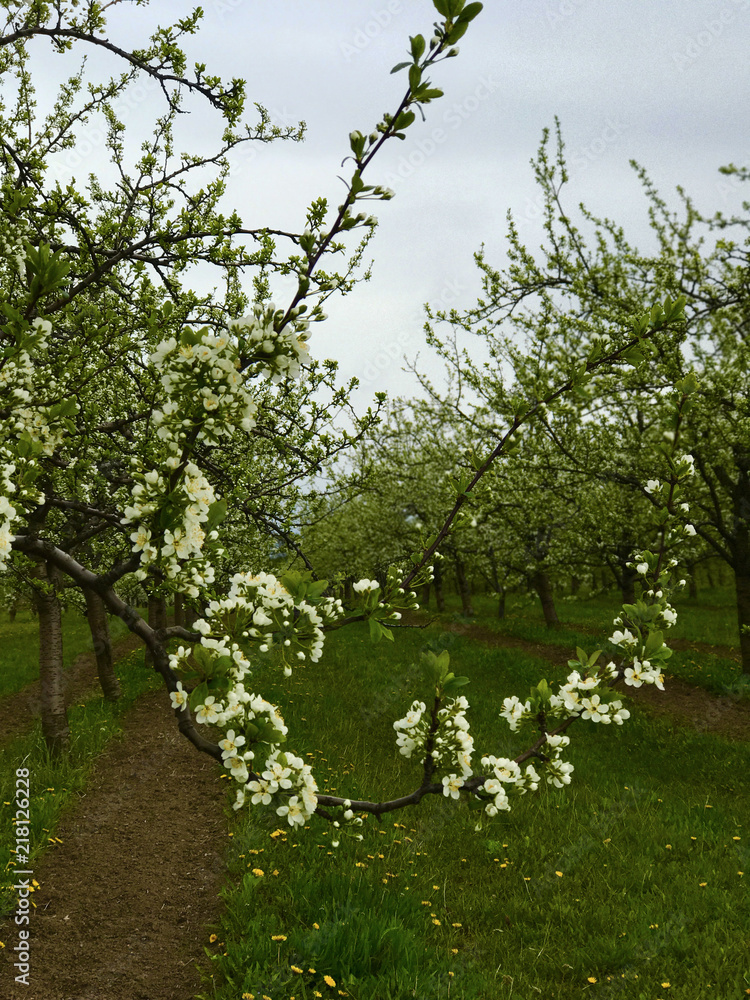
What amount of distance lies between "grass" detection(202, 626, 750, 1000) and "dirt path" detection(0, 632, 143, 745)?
4.79m

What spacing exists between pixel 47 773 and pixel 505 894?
4857mm

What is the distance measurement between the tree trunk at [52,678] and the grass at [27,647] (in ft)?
17.8

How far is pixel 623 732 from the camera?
9.33 metres

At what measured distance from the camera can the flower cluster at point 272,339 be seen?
186 cm

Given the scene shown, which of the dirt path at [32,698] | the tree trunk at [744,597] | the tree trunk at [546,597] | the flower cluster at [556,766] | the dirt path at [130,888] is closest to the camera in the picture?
the flower cluster at [556,766]

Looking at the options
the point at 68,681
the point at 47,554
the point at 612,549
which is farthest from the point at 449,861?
the point at 68,681

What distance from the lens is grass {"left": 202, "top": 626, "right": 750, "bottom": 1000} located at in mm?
3822

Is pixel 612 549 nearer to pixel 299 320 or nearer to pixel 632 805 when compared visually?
pixel 632 805

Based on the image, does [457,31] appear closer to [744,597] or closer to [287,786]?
[287,786]

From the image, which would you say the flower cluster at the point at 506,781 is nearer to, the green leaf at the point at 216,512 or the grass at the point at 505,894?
the green leaf at the point at 216,512

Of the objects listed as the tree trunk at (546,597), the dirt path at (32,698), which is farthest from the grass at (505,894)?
the tree trunk at (546,597)

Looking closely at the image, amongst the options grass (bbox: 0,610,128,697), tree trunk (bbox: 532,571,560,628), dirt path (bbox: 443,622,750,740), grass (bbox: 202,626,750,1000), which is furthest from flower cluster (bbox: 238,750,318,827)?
tree trunk (bbox: 532,571,560,628)

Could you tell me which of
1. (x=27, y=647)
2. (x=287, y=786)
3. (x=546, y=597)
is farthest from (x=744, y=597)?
(x=27, y=647)

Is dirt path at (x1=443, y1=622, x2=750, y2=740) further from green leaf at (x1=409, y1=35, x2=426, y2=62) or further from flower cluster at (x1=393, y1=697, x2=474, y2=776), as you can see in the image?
green leaf at (x1=409, y1=35, x2=426, y2=62)
